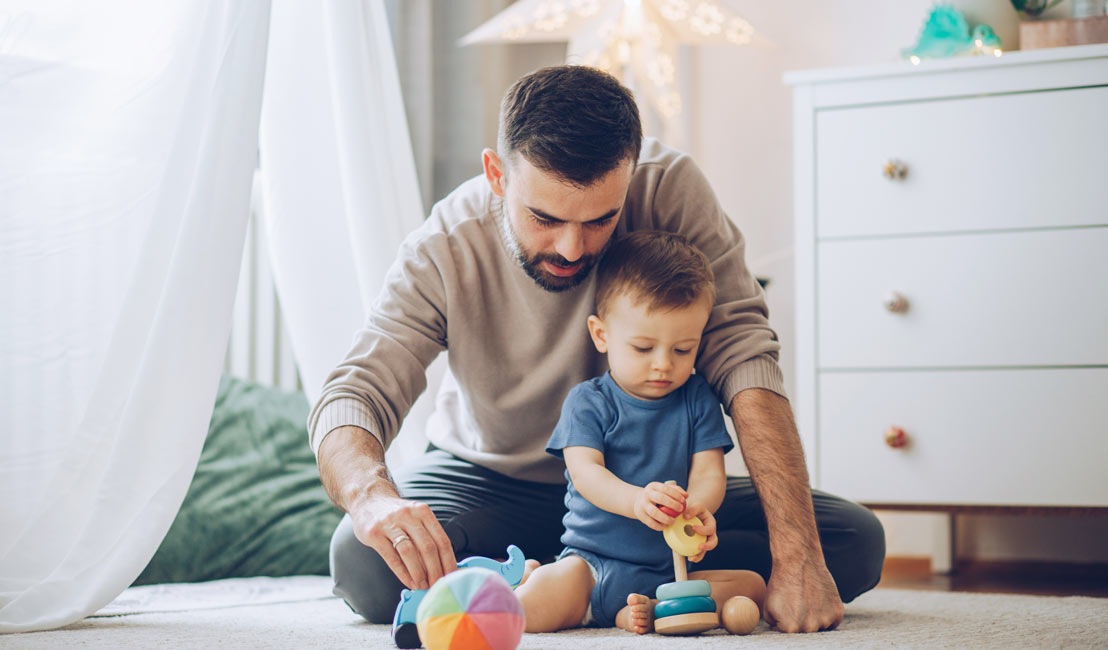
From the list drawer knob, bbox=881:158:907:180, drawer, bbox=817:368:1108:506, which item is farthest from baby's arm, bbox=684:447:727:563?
drawer knob, bbox=881:158:907:180

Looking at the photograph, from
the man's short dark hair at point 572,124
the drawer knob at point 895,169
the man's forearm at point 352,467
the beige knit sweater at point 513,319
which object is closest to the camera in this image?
the man's forearm at point 352,467

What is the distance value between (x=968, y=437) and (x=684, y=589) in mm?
828

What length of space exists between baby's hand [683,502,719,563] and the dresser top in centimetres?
101

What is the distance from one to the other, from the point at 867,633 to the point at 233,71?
96 centimetres

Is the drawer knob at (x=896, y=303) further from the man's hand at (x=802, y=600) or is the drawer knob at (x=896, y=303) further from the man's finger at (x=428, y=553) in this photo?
the man's finger at (x=428, y=553)

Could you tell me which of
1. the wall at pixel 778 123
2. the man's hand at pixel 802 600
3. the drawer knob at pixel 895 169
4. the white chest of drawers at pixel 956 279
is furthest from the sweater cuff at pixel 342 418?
the wall at pixel 778 123

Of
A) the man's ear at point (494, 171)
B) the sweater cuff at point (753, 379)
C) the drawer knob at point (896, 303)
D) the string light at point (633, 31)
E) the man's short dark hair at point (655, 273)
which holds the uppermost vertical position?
the string light at point (633, 31)

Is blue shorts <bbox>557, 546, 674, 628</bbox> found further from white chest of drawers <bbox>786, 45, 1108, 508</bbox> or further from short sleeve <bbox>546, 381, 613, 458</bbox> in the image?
white chest of drawers <bbox>786, 45, 1108, 508</bbox>

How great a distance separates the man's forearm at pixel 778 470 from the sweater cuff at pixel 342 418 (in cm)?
43

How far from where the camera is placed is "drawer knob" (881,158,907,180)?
1689 mm

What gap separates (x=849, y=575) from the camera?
1.27 metres

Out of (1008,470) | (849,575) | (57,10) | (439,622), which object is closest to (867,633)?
(849,575)

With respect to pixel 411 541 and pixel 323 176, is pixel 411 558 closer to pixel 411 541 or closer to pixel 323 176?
pixel 411 541

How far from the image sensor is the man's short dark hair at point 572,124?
115cm
